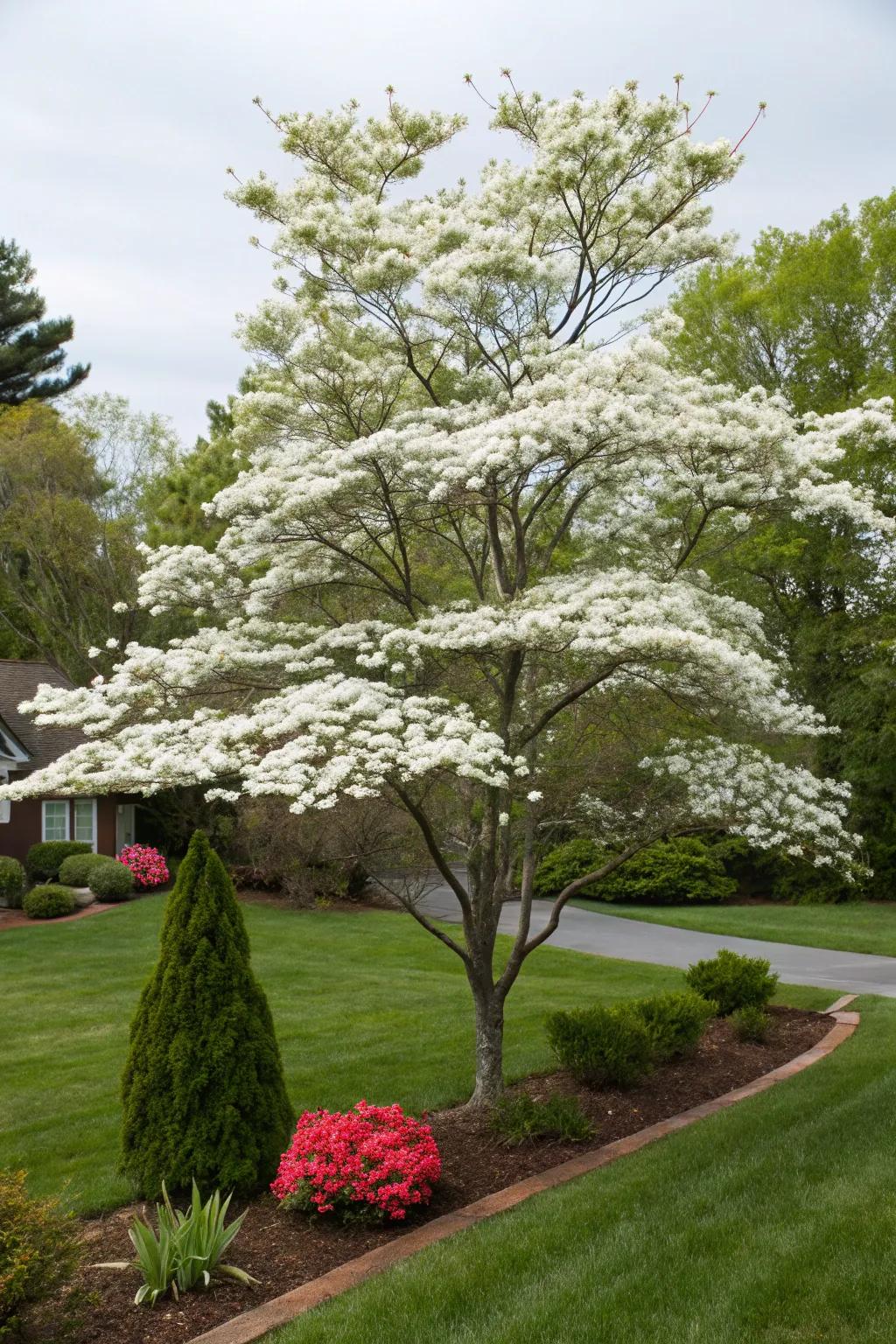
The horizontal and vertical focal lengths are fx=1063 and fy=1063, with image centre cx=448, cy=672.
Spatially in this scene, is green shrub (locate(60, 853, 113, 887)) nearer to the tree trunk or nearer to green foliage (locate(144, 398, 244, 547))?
green foliage (locate(144, 398, 244, 547))

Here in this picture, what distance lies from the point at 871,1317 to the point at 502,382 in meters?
6.92

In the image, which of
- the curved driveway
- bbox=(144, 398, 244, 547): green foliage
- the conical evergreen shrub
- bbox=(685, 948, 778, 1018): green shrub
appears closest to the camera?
the conical evergreen shrub

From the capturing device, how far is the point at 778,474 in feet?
24.8

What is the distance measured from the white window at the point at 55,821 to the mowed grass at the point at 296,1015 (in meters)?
5.29

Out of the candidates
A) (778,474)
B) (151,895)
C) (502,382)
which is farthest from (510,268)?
(151,895)

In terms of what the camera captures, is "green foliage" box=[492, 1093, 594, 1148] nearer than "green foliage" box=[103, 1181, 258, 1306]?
No

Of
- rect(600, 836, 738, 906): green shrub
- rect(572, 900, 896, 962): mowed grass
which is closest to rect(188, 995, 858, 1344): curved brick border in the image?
rect(572, 900, 896, 962): mowed grass

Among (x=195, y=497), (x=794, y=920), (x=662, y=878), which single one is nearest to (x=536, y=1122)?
(x=794, y=920)

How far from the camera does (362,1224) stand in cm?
592

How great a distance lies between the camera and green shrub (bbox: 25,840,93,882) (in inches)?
878

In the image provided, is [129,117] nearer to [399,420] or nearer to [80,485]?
[399,420]

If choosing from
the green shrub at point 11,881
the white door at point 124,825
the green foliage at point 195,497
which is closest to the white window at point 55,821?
the white door at point 124,825

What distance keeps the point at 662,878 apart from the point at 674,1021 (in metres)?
13.7

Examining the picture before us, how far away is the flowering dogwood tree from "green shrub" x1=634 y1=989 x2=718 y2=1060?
150 cm
